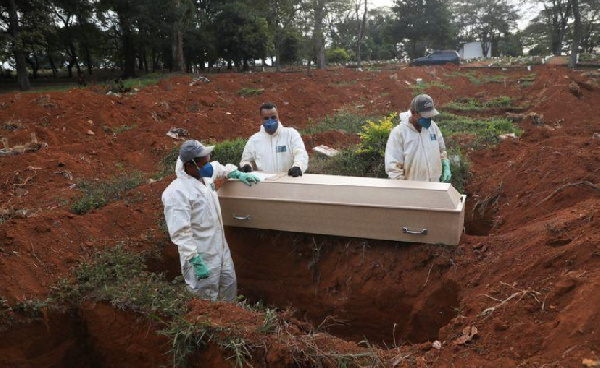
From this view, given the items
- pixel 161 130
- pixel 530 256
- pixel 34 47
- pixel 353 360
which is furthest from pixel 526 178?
pixel 34 47

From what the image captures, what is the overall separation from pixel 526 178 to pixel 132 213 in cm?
441

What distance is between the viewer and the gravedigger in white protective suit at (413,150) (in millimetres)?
4074

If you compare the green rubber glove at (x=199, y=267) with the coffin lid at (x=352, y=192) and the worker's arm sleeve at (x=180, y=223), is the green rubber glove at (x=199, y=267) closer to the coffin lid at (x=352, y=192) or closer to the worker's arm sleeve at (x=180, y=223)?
the worker's arm sleeve at (x=180, y=223)

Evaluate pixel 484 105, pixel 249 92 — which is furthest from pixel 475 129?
pixel 249 92

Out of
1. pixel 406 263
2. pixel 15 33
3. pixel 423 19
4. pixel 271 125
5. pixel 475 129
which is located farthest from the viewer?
pixel 423 19

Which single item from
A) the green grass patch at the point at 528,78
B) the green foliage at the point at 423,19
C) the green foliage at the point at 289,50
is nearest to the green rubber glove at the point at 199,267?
the green grass patch at the point at 528,78

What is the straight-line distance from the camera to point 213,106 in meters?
11.6

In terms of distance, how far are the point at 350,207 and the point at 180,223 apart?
1336mm

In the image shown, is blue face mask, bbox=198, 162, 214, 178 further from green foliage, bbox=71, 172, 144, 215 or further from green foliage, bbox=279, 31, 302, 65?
green foliage, bbox=279, 31, 302, 65

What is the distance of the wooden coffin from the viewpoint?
130 inches

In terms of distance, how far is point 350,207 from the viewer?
3.47 metres

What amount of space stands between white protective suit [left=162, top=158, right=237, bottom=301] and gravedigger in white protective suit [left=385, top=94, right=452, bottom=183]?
1.64m

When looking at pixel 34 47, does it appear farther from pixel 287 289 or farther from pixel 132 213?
pixel 287 289

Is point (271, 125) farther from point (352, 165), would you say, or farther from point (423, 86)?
point (423, 86)
